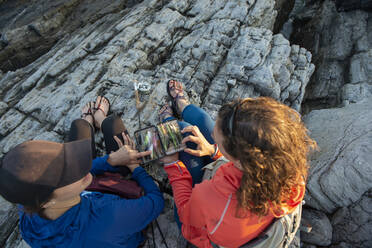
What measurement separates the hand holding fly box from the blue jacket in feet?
2.16

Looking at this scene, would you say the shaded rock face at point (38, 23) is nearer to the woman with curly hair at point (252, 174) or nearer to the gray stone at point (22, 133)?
the gray stone at point (22, 133)

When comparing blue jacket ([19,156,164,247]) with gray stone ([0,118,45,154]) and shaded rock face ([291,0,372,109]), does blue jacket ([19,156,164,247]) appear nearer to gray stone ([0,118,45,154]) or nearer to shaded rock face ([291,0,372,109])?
gray stone ([0,118,45,154])

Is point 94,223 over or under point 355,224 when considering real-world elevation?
over

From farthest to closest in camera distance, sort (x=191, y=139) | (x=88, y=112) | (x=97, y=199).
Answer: (x=88, y=112)
(x=191, y=139)
(x=97, y=199)

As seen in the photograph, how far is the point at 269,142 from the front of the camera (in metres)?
1.58

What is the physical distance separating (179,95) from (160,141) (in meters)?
2.26

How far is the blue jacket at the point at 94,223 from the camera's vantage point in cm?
Answer: 202

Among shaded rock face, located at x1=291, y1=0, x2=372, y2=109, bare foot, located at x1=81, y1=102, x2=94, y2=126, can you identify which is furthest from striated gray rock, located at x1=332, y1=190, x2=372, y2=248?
bare foot, located at x1=81, y1=102, x2=94, y2=126

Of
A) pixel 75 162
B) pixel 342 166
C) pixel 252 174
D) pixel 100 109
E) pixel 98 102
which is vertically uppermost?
pixel 75 162

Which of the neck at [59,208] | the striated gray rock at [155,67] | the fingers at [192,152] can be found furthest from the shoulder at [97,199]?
the striated gray rock at [155,67]

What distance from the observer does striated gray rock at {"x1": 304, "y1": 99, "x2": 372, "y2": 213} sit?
311cm

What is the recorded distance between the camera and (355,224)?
10.3 feet

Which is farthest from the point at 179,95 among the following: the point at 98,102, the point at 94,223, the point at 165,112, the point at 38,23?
the point at 38,23

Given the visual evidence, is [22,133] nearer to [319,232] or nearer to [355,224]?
[319,232]
